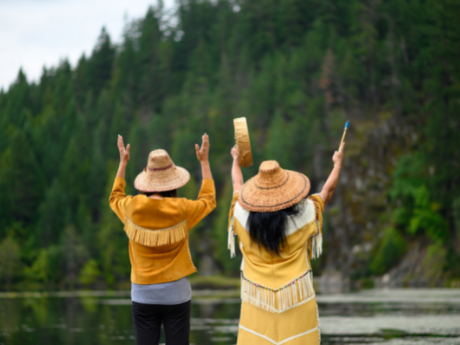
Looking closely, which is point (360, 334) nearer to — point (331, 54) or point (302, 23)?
point (331, 54)

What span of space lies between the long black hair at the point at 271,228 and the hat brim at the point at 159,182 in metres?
0.95

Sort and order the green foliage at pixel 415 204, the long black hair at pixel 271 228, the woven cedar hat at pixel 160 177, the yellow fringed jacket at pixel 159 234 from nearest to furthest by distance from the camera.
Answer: the long black hair at pixel 271 228 < the yellow fringed jacket at pixel 159 234 < the woven cedar hat at pixel 160 177 < the green foliage at pixel 415 204

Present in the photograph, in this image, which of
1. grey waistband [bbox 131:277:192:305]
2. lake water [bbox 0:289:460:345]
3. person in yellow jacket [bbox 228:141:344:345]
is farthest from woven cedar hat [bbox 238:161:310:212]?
lake water [bbox 0:289:460:345]

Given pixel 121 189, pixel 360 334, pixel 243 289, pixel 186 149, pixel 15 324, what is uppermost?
pixel 121 189

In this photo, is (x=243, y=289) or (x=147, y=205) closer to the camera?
(x=243, y=289)

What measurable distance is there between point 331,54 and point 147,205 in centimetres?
6173

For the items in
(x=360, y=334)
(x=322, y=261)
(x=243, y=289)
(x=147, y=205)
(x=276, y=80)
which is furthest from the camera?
(x=276, y=80)

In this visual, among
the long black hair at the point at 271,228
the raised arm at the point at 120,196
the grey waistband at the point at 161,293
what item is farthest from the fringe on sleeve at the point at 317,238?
the raised arm at the point at 120,196

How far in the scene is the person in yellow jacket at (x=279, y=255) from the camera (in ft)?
14.2

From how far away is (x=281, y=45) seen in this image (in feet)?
275

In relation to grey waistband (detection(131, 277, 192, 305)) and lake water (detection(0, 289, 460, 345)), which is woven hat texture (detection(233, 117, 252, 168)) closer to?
grey waistband (detection(131, 277, 192, 305))

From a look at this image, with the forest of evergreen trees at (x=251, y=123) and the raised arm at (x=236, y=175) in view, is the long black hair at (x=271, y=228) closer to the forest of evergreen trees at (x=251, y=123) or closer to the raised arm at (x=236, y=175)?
the raised arm at (x=236, y=175)

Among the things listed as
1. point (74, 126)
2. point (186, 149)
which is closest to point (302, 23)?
point (186, 149)

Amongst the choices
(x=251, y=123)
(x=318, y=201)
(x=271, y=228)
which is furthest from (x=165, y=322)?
(x=251, y=123)
